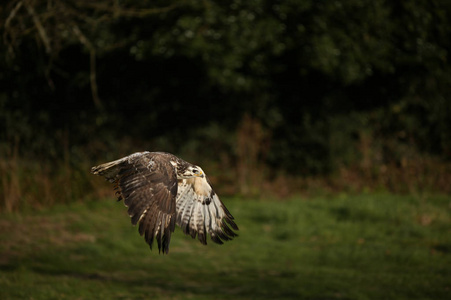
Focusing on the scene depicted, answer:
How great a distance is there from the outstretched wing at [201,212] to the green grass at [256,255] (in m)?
1.04

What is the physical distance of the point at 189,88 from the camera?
1522 cm

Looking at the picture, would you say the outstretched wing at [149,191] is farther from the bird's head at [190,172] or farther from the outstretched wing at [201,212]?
the outstretched wing at [201,212]

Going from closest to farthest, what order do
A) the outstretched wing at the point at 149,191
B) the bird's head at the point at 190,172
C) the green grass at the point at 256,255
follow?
the outstretched wing at the point at 149,191 < the bird's head at the point at 190,172 < the green grass at the point at 256,255

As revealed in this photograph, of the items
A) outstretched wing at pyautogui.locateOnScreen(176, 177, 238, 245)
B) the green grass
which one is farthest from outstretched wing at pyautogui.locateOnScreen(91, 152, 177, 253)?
the green grass

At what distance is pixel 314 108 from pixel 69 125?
608 centimetres

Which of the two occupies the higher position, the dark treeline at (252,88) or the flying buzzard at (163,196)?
the dark treeline at (252,88)

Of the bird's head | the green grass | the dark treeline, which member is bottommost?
the green grass

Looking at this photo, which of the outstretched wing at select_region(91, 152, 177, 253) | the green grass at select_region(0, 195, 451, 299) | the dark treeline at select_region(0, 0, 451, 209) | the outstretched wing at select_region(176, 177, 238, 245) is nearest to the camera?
the outstretched wing at select_region(91, 152, 177, 253)

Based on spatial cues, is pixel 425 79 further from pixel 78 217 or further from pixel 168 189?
pixel 168 189

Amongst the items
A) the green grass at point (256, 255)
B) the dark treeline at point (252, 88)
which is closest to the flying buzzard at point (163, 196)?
the green grass at point (256, 255)

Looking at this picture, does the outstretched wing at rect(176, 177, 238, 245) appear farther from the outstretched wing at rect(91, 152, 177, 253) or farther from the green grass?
the green grass

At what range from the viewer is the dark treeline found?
1334cm

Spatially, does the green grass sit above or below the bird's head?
below

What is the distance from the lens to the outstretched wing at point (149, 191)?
17.7ft
